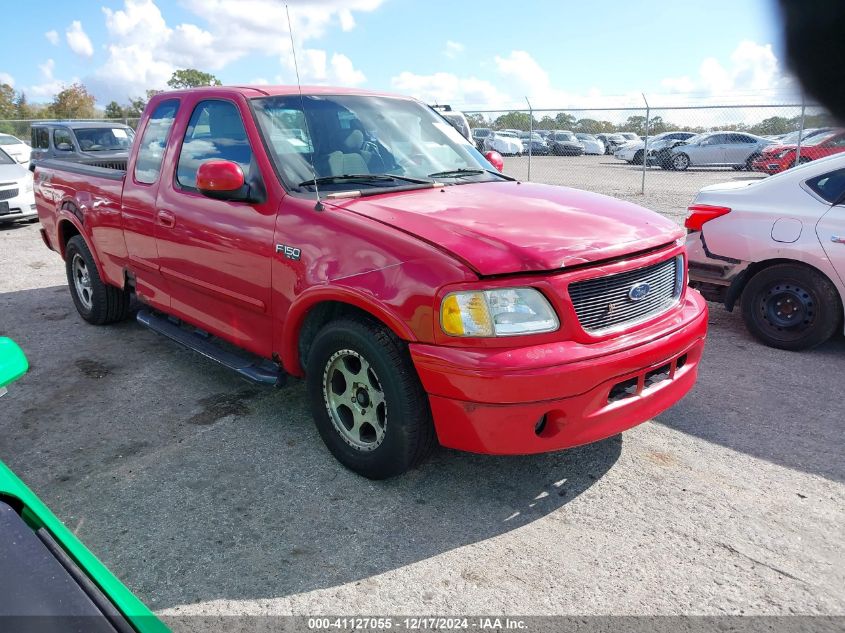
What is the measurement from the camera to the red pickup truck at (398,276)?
2783 millimetres

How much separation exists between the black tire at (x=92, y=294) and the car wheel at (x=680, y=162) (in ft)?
60.5

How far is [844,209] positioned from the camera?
4742 millimetres

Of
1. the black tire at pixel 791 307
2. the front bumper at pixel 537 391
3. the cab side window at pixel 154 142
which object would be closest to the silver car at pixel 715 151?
the black tire at pixel 791 307

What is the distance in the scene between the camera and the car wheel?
66.9 ft

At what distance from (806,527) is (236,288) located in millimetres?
3023

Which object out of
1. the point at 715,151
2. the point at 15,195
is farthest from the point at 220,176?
the point at 715,151

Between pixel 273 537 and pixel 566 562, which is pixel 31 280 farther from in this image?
pixel 566 562

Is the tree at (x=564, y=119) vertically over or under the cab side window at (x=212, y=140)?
under

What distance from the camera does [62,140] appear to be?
13.4 m

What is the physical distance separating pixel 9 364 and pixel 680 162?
21.5 metres

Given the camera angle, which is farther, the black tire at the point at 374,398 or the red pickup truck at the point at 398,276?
the black tire at the point at 374,398

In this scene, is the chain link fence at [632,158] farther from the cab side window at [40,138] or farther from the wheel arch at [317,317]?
the wheel arch at [317,317]

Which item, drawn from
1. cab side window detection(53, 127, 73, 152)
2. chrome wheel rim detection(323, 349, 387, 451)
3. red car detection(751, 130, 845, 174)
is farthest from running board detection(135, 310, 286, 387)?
cab side window detection(53, 127, 73, 152)

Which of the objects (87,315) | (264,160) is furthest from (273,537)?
(87,315)
